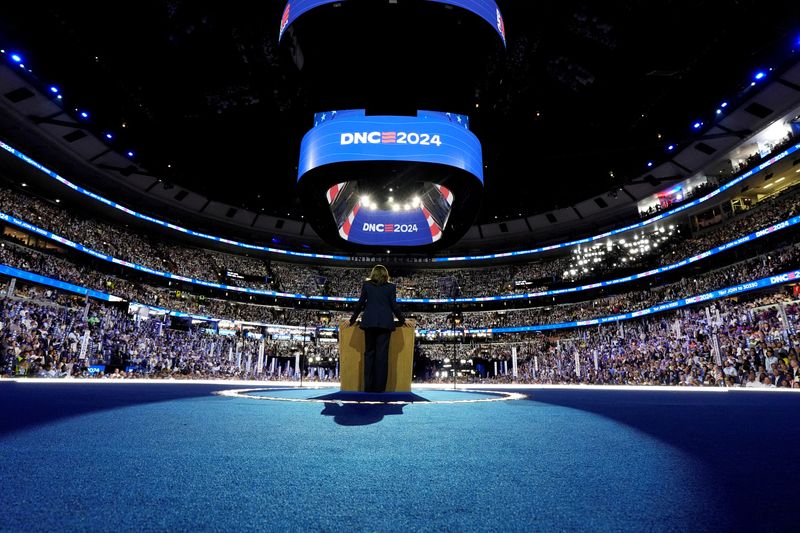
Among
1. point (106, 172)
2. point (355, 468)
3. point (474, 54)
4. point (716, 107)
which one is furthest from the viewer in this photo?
point (106, 172)

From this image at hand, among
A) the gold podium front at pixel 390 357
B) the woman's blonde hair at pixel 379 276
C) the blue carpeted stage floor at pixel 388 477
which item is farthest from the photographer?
the gold podium front at pixel 390 357

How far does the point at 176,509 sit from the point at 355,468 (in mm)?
753

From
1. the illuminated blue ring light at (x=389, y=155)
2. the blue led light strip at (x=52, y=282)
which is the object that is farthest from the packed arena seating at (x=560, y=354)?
the illuminated blue ring light at (x=389, y=155)

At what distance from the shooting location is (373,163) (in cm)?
1045

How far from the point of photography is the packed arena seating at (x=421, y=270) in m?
26.3

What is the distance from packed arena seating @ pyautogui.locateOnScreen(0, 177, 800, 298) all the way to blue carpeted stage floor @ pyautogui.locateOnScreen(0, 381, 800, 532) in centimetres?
2283

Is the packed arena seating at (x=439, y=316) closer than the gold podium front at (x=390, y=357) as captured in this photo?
No

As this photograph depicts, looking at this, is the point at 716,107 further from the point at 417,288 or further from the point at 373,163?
the point at 417,288

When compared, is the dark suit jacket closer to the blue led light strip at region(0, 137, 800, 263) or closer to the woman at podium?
the woman at podium

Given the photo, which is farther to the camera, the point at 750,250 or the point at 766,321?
the point at 750,250

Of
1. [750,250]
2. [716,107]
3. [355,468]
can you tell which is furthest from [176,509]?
[750,250]

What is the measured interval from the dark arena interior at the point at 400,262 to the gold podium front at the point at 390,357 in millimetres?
71

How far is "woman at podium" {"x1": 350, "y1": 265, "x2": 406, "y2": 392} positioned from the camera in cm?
539

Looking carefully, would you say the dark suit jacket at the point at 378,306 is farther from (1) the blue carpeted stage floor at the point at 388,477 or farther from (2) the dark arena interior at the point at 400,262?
(1) the blue carpeted stage floor at the point at 388,477
